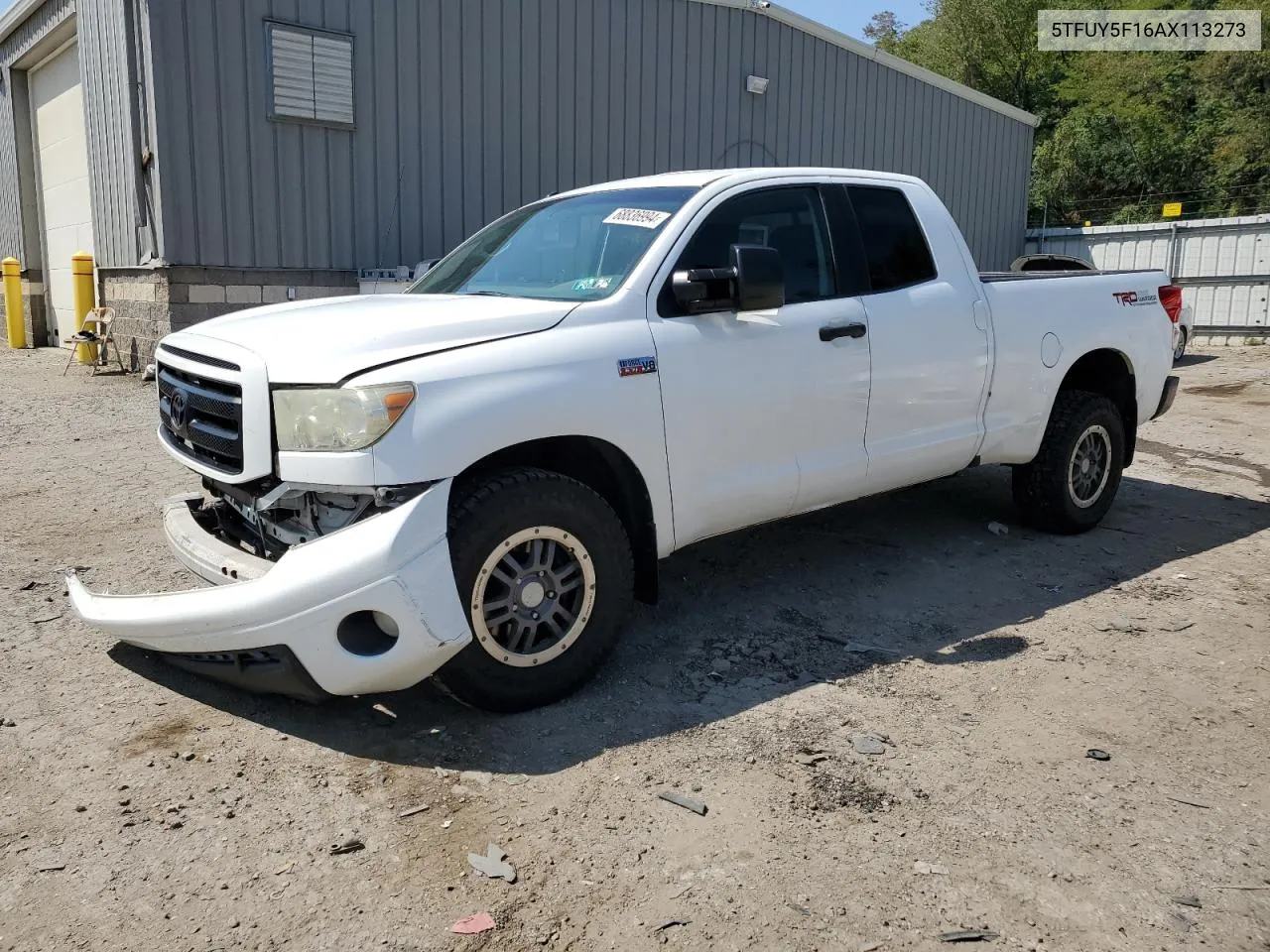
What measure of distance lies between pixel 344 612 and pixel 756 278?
6.47 feet

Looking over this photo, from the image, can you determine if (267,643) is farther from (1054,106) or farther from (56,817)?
(1054,106)

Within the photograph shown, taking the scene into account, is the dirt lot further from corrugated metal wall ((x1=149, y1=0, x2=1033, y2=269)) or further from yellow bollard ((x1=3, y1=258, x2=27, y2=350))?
yellow bollard ((x1=3, y1=258, x2=27, y2=350))

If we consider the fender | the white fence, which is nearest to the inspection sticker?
the fender

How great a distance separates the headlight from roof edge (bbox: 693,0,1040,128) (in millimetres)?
13311

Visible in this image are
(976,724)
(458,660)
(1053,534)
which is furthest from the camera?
(1053,534)

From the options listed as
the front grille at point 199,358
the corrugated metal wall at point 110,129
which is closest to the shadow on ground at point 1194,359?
the corrugated metal wall at point 110,129

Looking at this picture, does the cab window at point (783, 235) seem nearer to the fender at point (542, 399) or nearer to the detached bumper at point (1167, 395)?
the fender at point (542, 399)

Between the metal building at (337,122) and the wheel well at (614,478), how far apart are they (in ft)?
28.1

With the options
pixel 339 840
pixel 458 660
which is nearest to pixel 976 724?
pixel 458 660

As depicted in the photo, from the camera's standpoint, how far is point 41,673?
407 cm

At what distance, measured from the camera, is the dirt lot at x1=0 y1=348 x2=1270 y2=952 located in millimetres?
2688

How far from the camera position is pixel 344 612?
10.7ft

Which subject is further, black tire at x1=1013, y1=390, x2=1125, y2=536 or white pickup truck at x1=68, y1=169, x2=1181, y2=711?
black tire at x1=1013, y1=390, x2=1125, y2=536

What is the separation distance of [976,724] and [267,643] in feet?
8.01
